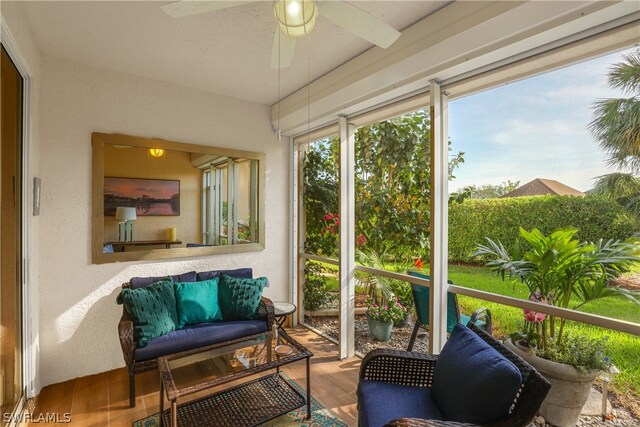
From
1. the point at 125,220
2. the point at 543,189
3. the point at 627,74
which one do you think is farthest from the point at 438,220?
the point at 125,220

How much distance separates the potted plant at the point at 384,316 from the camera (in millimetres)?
3146

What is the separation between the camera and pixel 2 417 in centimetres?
186

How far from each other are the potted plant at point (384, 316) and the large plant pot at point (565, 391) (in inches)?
51.0

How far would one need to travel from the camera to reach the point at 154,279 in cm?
288

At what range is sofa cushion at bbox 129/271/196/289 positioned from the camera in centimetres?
280

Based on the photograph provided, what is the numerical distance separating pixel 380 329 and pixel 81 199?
3017 mm

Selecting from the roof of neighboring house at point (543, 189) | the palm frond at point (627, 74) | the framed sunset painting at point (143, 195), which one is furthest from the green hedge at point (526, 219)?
the framed sunset painting at point (143, 195)

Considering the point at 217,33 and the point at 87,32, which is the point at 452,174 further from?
the point at 87,32

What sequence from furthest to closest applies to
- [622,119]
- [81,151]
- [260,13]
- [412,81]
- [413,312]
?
[413,312], [81,151], [412,81], [260,13], [622,119]

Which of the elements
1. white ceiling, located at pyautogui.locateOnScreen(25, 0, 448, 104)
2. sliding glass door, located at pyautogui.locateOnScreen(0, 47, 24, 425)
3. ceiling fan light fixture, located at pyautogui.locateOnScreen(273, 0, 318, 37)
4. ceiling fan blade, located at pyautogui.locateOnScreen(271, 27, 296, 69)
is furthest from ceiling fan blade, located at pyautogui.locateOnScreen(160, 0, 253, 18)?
sliding glass door, located at pyautogui.locateOnScreen(0, 47, 24, 425)

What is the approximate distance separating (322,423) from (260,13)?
2740 millimetres

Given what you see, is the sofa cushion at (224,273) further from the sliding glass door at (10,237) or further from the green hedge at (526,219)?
the green hedge at (526,219)

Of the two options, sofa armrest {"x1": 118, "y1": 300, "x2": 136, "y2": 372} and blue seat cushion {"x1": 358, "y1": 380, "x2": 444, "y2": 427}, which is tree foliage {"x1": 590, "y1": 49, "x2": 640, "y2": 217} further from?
sofa armrest {"x1": 118, "y1": 300, "x2": 136, "y2": 372}

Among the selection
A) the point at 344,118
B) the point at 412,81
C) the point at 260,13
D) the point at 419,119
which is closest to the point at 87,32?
the point at 260,13
